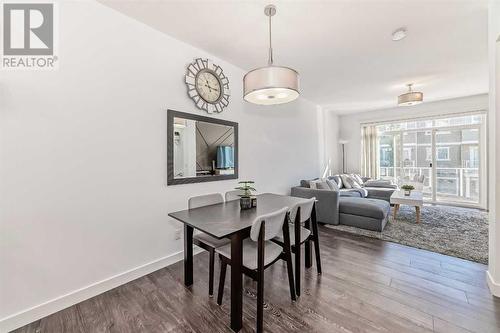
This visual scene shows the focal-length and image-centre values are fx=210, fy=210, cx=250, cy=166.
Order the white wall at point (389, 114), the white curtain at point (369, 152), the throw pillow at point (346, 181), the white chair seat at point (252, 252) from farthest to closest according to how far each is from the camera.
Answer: the white curtain at point (369, 152), the throw pillow at point (346, 181), the white wall at point (389, 114), the white chair seat at point (252, 252)

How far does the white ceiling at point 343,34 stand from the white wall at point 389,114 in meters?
1.50

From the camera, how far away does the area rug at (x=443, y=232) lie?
272 cm

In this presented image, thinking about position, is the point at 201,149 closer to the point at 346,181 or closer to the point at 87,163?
the point at 87,163

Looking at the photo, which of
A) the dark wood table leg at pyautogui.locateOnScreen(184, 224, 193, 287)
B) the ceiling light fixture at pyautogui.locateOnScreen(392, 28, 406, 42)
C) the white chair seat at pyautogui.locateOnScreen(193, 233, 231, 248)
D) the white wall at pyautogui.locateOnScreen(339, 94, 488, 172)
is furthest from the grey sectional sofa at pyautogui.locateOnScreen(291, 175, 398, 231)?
the white wall at pyautogui.locateOnScreen(339, 94, 488, 172)

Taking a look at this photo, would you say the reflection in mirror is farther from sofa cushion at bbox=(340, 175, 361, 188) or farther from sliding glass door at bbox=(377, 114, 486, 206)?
sliding glass door at bbox=(377, 114, 486, 206)

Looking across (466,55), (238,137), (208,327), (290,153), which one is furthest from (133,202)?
(466,55)

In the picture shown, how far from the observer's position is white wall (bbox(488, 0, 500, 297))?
5.94 feet

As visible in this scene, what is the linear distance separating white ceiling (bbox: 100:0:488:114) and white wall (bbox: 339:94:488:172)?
1504mm

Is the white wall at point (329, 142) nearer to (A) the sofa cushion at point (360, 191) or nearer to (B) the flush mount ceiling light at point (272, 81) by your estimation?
(A) the sofa cushion at point (360, 191)

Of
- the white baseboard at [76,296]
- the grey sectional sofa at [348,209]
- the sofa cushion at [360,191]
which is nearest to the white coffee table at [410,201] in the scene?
the grey sectional sofa at [348,209]

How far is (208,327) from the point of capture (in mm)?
1546

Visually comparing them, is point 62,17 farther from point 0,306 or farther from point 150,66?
point 0,306

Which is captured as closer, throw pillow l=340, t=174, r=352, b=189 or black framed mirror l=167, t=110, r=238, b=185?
black framed mirror l=167, t=110, r=238, b=185

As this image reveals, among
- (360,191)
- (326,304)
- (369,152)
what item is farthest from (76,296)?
(369,152)
